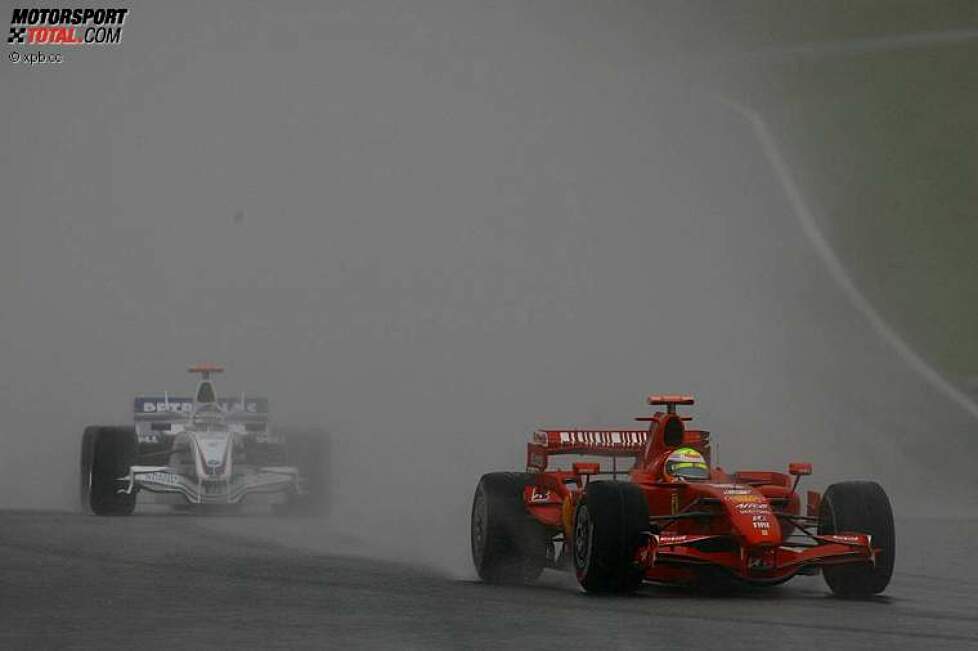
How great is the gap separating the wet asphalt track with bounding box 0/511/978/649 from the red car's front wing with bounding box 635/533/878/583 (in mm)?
195

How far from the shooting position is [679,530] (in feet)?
46.9

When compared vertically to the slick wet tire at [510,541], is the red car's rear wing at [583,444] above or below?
above

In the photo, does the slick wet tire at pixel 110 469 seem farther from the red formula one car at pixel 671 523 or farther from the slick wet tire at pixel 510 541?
the slick wet tire at pixel 510 541

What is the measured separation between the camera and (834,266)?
4288cm

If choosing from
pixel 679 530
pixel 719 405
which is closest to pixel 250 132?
pixel 719 405

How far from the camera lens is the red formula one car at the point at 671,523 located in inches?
524

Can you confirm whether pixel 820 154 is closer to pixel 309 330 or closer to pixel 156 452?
pixel 309 330

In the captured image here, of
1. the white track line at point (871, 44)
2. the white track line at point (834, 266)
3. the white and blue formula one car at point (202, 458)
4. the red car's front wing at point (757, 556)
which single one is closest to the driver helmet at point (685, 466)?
the red car's front wing at point (757, 556)

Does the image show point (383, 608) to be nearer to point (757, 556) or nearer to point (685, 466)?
point (757, 556)

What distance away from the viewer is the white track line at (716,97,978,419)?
35.4 m

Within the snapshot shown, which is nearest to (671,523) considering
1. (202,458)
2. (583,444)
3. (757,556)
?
(757,556)

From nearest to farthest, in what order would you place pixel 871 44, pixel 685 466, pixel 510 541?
pixel 685 466, pixel 510 541, pixel 871 44

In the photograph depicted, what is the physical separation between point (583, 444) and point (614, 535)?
9.38 feet

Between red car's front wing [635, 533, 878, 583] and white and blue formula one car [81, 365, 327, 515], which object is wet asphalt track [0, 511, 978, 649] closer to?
red car's front wing [635, 533, 878, 583]
